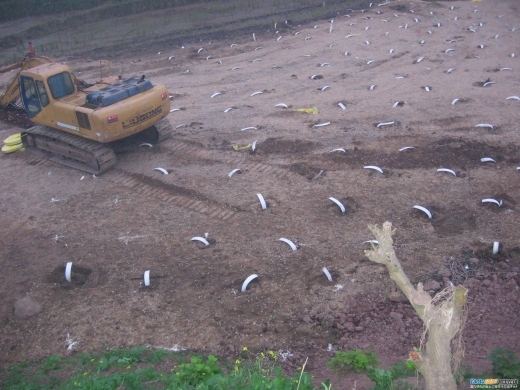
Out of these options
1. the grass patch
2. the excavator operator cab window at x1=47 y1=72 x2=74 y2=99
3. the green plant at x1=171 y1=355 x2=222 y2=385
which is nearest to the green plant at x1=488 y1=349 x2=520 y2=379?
the grass patch

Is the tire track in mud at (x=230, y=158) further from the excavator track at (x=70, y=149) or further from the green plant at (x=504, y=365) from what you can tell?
the green plant at (x=504, y=365)

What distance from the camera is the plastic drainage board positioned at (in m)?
10.0

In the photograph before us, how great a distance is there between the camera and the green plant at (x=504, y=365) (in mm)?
4547

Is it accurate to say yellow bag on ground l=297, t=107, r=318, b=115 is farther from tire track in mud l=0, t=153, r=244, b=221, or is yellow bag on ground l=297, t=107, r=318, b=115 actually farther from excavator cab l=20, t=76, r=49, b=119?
excavator cab l=20, t=76, r=49, b=119

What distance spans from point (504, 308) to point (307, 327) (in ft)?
8.03

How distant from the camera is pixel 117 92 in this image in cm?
1020

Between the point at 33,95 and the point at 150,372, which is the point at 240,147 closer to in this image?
the point at 33,95

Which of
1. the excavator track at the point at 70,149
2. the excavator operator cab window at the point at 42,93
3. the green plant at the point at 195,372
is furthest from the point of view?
the excavator operator cab window at the point at 42,93

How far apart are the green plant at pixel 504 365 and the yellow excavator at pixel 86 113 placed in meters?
7.76

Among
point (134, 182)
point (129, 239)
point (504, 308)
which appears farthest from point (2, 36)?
point (504, 308)

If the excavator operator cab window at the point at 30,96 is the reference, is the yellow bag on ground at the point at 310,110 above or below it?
below

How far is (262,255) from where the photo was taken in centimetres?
761

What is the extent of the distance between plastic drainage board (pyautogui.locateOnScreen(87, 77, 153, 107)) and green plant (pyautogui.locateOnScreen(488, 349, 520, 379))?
8092mm

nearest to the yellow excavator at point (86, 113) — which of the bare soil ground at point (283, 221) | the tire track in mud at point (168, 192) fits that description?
the tire track in mud at point (168, 192)
